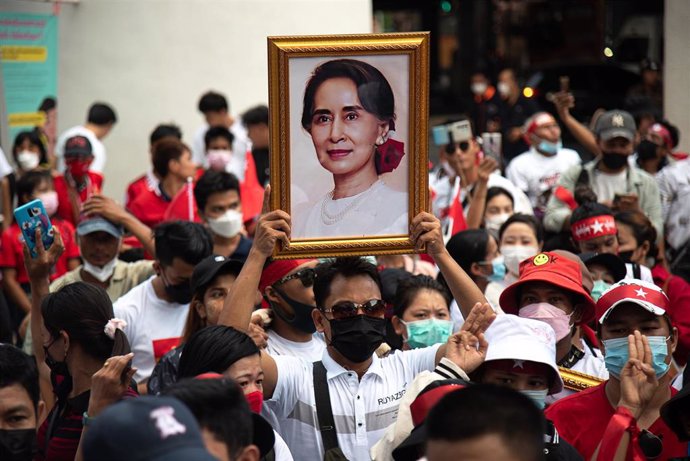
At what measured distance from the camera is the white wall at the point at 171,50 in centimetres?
1538

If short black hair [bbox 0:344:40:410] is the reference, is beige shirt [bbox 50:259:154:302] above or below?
above

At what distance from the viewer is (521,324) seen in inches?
194

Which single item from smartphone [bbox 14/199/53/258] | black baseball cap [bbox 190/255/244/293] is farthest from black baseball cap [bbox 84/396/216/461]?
smartphone [bbox 14/199/53/258]

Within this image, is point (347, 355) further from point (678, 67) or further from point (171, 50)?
point (171, 50)

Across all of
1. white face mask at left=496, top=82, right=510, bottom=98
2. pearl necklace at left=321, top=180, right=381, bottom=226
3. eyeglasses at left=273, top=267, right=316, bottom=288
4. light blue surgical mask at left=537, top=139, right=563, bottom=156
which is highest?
white face mask at left=496, top=82, right=510, bottom=98

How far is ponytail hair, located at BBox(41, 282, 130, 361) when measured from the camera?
540 cm

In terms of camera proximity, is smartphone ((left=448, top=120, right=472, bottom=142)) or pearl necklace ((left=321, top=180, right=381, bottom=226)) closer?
pearl necklace ((left=321, top=180, right=381, bottom=226))

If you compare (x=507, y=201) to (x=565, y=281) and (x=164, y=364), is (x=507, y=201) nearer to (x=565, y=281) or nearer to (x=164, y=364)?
(x=565, y=281)

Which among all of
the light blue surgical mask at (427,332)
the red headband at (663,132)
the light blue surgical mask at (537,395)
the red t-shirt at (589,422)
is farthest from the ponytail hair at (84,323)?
the red headband at (663,132)

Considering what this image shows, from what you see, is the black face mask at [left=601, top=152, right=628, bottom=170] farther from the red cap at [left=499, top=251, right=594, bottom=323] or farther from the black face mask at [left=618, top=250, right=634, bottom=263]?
the red cap at [left=499, top=251, right=594, bottom=323]

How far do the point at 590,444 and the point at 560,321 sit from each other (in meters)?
0.90

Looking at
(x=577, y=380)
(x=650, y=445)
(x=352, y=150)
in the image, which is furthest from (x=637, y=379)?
(x=352, y=150)

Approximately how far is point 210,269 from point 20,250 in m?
3.79

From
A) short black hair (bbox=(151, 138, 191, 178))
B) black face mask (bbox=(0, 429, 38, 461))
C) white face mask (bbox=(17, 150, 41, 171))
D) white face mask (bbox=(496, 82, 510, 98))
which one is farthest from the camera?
white face mask (bbox=(496, 82, 510, 98))
